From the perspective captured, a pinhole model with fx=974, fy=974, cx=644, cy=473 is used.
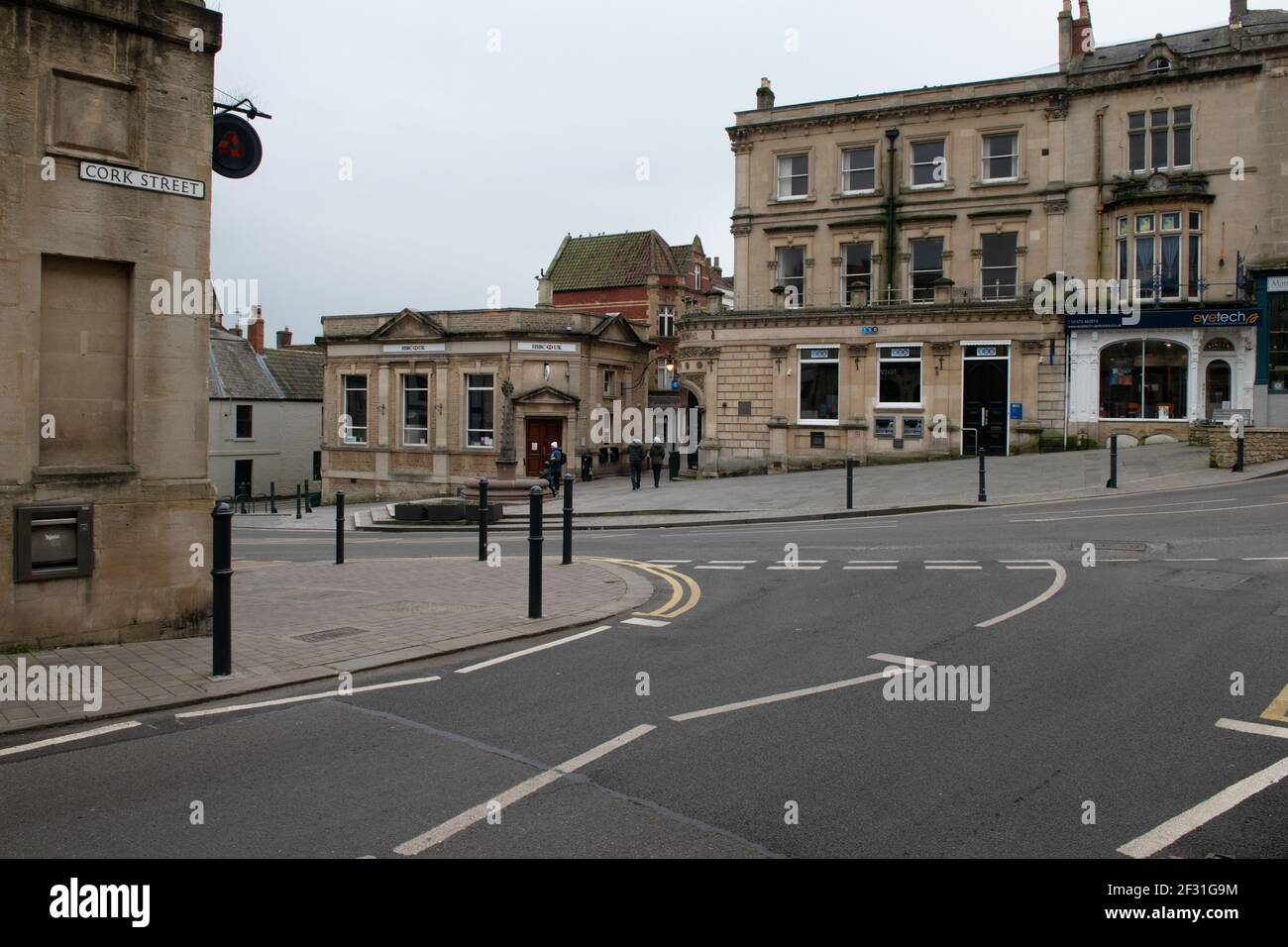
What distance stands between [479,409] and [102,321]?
1329 inches

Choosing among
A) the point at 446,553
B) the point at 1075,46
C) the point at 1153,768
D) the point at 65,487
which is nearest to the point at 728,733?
the point at 1153,768

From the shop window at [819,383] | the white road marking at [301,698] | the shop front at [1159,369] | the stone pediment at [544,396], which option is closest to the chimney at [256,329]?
the stone pediment at [544,396]

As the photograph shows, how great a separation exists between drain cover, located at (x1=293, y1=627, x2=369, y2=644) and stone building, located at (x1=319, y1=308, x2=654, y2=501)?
30279 mm

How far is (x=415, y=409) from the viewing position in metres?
44.5

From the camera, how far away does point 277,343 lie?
2751 inches

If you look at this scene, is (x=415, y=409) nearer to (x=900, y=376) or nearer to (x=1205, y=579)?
(x=900, y=376)

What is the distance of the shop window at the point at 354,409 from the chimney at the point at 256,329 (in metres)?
15.3

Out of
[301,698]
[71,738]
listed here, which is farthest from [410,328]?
[71,738]

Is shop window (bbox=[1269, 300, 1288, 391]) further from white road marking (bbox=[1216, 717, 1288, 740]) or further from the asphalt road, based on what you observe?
white road marking (bbox=[1216, 717, 1288, 740])

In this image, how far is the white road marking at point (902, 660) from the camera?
8280 millimetres

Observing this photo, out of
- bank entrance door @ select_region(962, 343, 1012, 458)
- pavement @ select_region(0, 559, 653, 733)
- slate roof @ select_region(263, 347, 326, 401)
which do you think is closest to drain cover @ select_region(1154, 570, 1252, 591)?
pavement @ select_region(0, 559, 653, 733)

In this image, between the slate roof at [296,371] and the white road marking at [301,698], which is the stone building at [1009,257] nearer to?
the slate roof at [296,371]

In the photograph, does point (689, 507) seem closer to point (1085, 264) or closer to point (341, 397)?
point (1085, 264)
